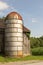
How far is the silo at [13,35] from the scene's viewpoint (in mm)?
31281

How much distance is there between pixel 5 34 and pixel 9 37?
111 centimetres

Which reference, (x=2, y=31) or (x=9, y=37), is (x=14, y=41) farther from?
(x=2, y=31)

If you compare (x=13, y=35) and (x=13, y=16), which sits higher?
(x=13, y=16)

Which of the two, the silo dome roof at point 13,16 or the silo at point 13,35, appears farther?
the silo dome roof at point 13,16

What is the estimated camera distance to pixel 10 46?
31266mm

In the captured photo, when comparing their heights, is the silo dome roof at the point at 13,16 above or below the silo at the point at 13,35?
above

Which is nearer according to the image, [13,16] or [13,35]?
[13,35]

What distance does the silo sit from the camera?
31281 millimetres

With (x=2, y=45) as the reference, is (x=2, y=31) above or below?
above

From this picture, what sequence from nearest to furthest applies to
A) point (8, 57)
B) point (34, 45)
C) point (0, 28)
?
1. point (8, 57)
2. point (0, 28)
3. point (34, 45)

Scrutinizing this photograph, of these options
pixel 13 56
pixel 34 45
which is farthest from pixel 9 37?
pixel 34 45

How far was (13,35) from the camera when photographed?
31.3 meters

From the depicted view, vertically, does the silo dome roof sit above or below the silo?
above

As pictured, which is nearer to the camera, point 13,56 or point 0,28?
point 13,56
